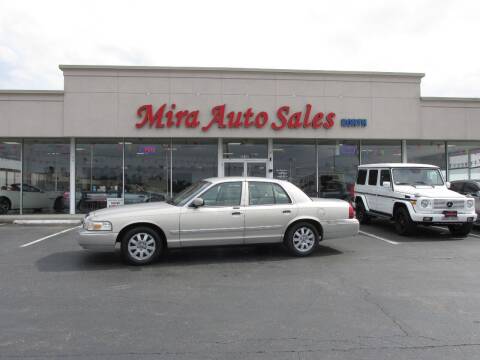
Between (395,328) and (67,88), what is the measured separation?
1447 centimetres

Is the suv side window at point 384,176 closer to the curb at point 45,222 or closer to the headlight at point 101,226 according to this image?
the headlight at point 101,226

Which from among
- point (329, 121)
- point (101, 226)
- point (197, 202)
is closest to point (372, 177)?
point (329, 121)

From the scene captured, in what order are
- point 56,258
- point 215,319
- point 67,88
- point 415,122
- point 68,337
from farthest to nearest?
point 415,122
point 67,88
point 56,258
point 215,319
point 68,337

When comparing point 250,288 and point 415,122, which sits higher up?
point 415,122

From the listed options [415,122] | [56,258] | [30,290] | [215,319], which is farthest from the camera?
[415,122]

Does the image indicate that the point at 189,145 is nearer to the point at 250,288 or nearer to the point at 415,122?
the point at 415,122

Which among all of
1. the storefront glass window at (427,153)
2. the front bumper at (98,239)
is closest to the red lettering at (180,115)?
the front bumper at (98,239)

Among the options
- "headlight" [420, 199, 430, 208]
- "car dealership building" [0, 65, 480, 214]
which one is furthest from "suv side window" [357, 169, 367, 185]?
"headlight" [420, 199, 430, 208]

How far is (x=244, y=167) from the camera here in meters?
16.8

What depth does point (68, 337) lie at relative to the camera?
13.5ft

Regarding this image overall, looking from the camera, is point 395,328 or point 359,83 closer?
point 395,328

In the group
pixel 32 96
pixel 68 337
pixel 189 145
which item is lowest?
pixel 68 337

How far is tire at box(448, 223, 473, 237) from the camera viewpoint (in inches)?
421

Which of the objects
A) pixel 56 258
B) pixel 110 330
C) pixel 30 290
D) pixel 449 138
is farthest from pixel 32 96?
pixel 449 138
